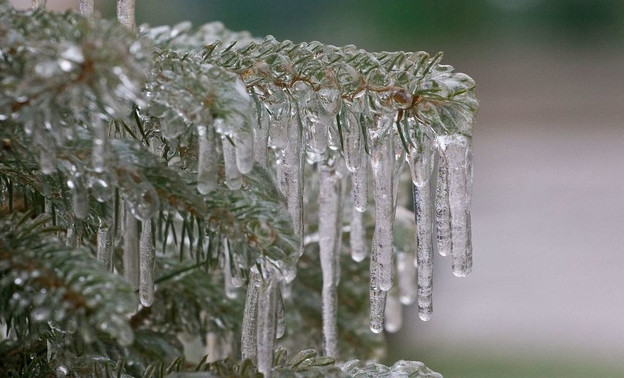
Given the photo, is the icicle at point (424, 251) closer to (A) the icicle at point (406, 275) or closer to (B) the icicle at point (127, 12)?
(B) the icicle at point (127, 12)

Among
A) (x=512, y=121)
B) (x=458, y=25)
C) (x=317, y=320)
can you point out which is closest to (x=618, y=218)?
(x=512, y=121)

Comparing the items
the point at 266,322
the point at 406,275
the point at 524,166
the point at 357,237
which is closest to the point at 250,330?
the point at 266,322

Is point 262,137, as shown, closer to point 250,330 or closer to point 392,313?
point 250,330

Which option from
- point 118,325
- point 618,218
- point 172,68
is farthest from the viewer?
point 618,218

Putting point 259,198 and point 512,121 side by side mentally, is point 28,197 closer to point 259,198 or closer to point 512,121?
point 259,198

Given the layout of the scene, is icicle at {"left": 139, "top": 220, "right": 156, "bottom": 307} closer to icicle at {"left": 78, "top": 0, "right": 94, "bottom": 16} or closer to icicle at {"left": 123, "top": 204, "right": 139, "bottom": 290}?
icicle at {"left": 123, "top": 204, "right": 139, "bottom": 290}

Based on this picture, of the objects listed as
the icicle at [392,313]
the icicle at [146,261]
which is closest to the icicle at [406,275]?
the icicle at [392,313]
